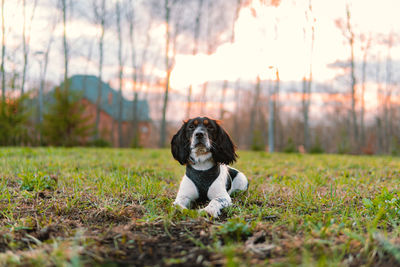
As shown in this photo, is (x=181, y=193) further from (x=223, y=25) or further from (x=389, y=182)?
(x=223, y=25)

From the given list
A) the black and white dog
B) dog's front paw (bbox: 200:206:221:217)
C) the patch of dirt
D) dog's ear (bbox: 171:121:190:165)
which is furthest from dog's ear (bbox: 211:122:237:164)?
the patch of dirt

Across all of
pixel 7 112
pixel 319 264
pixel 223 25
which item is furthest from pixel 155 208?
pixel 223 25

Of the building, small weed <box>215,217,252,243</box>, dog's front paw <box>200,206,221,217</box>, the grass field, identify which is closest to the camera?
the grass field

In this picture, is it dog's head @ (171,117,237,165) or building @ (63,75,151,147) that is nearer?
dog's head @ (171,117,237,165)

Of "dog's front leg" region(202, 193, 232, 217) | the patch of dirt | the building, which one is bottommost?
the patch of dirt

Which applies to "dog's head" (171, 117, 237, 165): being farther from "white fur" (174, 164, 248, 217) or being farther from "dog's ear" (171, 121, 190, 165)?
"white fur" (174, 164, 248, 217)

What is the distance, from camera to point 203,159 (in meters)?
3.94

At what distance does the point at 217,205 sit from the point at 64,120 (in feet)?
55.7

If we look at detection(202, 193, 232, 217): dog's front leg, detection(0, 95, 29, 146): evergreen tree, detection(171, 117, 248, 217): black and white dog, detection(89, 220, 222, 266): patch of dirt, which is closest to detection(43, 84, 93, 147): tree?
detection(0, 95, 29, 146): evergreen tree

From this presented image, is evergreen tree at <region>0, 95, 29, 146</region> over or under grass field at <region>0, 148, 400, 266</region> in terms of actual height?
over

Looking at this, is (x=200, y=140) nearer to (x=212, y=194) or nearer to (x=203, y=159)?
(x=203, y=159)

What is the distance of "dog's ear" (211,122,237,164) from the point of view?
158 inches

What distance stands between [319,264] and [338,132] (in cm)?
5846

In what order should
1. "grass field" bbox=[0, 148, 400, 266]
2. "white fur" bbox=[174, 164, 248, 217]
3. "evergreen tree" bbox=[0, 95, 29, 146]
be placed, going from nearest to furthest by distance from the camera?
"grass field" bbox=[0, 148, 400, 266] → "white fur" bbox=[174, 164, 248, 217] → "evergreen tree" bbox=[0, 95, 29, 146]
